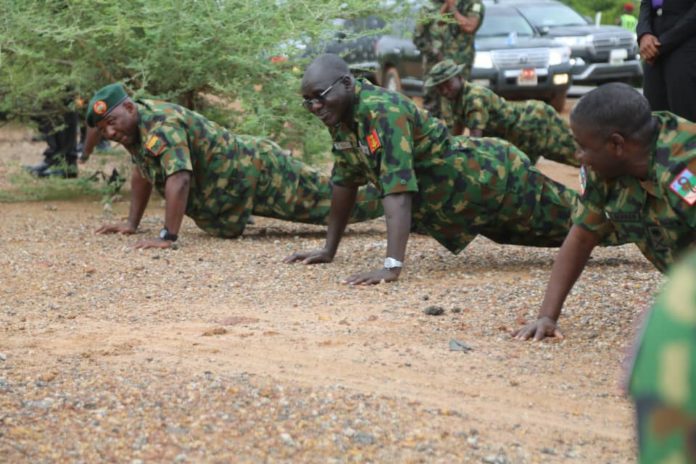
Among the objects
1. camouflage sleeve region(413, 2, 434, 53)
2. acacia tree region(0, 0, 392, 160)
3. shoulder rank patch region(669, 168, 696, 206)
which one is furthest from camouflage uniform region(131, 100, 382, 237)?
shoulder rank patch region(669, 168, 696, 206)

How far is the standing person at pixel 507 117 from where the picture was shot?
858cm

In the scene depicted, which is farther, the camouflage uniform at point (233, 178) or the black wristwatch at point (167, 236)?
the camouflage uniform at point (233, 178)

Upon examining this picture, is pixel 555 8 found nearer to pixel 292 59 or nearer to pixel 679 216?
pixel 292 59


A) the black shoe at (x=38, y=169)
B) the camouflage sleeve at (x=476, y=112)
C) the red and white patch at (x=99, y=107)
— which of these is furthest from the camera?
the black shoe at (x=38, y=169)

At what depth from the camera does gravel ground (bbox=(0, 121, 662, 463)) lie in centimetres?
335

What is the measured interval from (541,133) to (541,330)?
4.14 m

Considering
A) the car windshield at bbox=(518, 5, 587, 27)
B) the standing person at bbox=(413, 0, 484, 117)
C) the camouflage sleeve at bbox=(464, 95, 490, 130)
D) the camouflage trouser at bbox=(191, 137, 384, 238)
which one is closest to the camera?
the camouflage trouser at bbox=(191, 137, 384, 238)

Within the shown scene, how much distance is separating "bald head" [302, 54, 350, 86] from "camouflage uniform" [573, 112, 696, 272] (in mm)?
1827

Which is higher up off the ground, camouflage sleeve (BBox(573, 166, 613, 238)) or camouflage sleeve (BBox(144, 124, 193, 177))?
camouflage sleeve (BBox(573, 166, 613, 238))

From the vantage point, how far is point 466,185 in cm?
642

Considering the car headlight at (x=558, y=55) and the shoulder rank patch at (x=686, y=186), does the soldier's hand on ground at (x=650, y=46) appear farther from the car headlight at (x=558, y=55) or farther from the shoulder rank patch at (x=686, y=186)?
the car headlight at (x=558, y=55)

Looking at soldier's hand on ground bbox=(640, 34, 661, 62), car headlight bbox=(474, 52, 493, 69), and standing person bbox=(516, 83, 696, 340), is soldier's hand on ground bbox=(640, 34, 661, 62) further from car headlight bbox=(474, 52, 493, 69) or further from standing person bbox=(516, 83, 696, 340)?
car headlight bbox=(474, 52, 493, 69)

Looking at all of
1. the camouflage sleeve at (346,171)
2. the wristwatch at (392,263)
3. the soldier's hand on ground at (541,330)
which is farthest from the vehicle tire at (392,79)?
the soldier's hand on ground at (541,330)

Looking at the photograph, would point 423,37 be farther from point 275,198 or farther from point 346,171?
point 346,171
